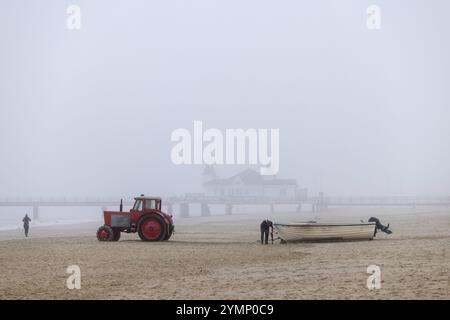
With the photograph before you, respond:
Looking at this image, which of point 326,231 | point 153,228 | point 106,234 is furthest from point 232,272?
point 106,234

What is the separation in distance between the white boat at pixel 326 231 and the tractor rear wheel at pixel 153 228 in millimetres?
5099

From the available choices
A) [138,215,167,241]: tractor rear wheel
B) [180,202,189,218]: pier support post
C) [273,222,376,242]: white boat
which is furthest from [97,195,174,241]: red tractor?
[180,202,189,218]: pier support post

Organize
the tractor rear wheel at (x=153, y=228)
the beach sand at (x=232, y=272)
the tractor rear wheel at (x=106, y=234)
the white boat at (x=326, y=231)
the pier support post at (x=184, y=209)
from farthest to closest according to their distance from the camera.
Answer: the pier support post at (x=184, y=209)
the tractor rear wheel at (x=106, y=234)
the tractor rear wheel at (x=153, y=228)
the white boat at (x=326, y=231)
the beach sand at (x=232, y=272)

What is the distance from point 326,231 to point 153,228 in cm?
745

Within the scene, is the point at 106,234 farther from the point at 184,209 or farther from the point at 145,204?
the point at 184,209

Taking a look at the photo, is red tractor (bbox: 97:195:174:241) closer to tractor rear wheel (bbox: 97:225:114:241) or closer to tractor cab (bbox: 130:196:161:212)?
tractor cab (bbox: 130:196:161:212)

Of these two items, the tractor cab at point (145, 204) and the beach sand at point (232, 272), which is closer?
the beach sand at point (232, 272)

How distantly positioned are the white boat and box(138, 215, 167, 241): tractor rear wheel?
5099 mm

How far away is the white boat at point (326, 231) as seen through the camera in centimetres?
2169

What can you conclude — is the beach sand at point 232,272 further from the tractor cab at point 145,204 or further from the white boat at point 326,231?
the tractor cab at point 145,204

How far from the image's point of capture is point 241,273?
12.9m

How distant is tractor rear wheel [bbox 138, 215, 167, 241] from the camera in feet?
75.1

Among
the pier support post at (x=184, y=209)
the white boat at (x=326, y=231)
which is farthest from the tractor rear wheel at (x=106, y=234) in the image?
the pier support post at (x=184, y=209)
